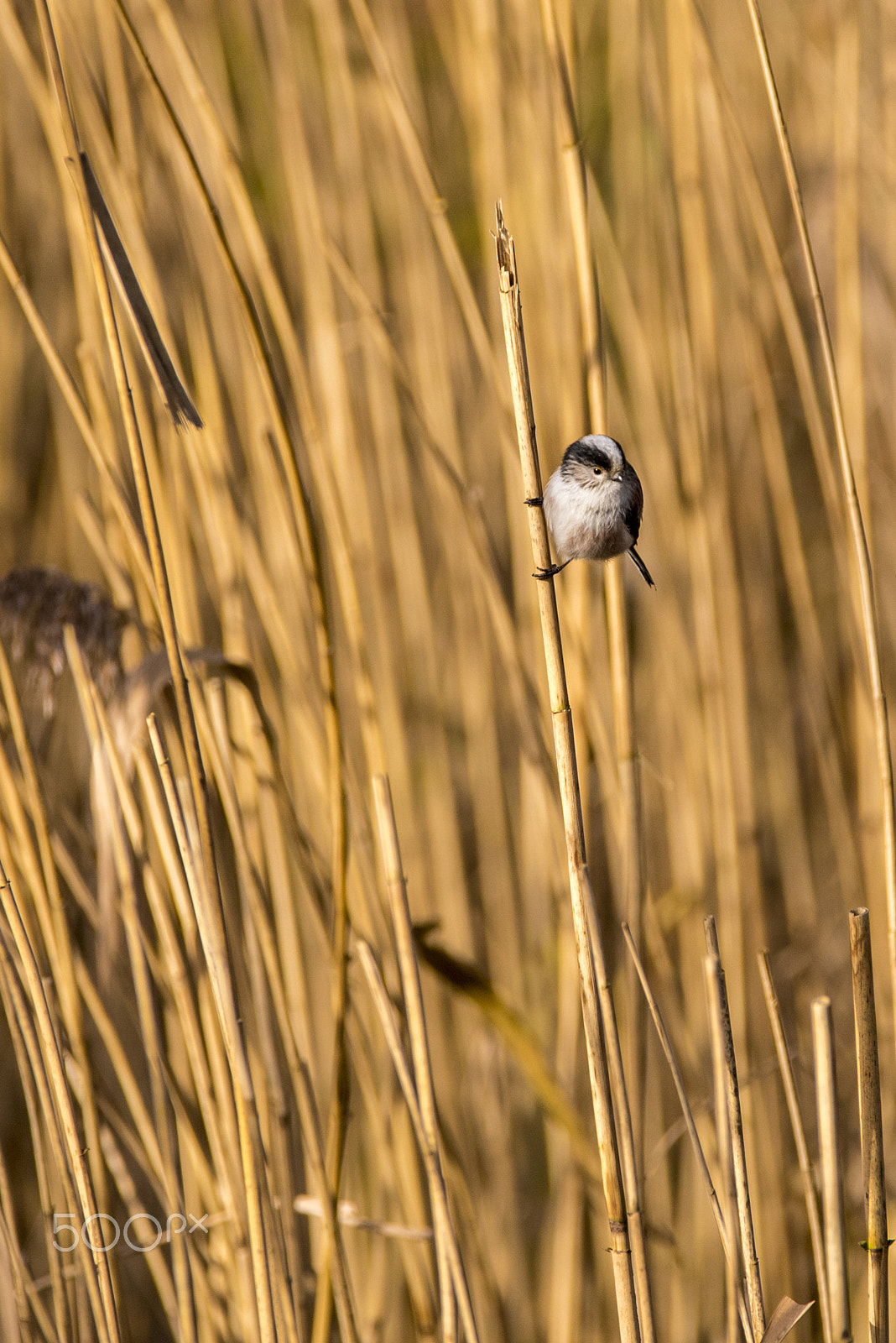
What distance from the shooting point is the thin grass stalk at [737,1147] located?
611 millimetres

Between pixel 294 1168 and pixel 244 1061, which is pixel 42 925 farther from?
pixel 294 1168

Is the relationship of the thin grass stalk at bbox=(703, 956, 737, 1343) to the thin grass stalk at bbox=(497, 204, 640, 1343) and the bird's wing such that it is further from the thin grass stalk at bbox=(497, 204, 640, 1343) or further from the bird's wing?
the bird's wing

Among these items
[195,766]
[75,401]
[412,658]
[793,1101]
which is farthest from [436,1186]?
[412,658]

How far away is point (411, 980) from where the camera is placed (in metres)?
0.72

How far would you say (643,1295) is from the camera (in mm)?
702

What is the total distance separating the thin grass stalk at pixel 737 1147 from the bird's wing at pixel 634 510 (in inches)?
12.2

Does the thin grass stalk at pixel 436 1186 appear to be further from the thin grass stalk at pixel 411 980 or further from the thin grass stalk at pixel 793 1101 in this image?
the thin grass stalk at pixel 793 1101

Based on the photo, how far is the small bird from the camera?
0.70 meters

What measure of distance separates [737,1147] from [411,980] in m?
0.24

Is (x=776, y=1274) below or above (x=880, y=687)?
below

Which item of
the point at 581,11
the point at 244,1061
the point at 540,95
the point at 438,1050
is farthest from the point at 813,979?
the point at 581,11

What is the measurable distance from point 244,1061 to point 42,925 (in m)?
0.20

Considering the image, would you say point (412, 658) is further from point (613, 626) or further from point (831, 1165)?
point (831, 1165)

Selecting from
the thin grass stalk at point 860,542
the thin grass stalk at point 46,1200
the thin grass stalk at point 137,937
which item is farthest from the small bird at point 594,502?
the thin grass stalk at point 46,1200
